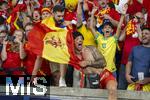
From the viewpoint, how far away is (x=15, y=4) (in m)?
10.2

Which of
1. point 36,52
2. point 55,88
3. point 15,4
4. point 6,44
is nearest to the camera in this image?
point 55,88

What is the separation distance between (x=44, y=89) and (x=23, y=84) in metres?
0.56

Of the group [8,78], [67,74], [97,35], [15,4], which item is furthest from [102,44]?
[15,4]

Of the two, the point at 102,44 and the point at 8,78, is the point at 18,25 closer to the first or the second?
the point at 8,78

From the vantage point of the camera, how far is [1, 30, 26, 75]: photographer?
8.62m

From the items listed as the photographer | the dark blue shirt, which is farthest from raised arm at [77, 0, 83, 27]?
the dark blue shirt

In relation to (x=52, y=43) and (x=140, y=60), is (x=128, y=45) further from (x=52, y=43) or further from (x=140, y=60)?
(x=52, y=43)

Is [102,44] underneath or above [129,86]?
above

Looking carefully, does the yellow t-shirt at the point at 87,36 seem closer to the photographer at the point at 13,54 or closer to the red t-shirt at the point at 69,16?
the red t-shirt at the point at 69,16

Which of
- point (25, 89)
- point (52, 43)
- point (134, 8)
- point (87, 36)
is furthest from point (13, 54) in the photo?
point (134, 8)

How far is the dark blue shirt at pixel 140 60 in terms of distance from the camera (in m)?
7.73

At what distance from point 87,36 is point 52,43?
69 centimetres

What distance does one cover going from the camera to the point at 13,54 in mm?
8758

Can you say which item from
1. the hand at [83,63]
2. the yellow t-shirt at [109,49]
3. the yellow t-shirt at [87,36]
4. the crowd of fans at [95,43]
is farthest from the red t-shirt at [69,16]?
the hand at [83,63]
